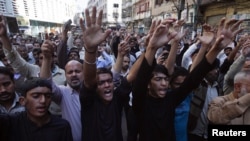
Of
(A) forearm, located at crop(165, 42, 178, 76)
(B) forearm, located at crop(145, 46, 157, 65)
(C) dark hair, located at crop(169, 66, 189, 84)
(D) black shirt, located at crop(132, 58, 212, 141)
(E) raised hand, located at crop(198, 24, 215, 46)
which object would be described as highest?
(E) raised hand, located at crop(198, 24, 215, 46)

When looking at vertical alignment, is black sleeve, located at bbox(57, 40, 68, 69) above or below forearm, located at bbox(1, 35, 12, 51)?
below

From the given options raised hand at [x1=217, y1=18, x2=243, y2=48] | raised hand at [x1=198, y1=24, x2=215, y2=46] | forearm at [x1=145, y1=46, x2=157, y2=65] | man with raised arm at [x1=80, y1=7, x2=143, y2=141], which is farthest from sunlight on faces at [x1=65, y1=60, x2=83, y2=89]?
raised hand at [x1=217, y1=18, x2=243, y2=48]

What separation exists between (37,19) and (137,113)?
104ft

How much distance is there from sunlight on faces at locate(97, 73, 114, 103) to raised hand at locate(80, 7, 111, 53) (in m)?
0.33

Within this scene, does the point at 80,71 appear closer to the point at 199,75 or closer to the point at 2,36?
the point at 2,36

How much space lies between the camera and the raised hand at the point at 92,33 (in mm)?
2248

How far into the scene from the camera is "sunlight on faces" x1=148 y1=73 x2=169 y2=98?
2.57 meters

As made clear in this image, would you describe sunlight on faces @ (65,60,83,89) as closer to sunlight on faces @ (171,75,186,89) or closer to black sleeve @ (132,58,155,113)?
black sleeve @ (132,58,155,113)

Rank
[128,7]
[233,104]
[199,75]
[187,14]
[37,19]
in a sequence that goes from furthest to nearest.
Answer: [128,7]
[37,19]
[187,14]
[199,75]
[233,104]

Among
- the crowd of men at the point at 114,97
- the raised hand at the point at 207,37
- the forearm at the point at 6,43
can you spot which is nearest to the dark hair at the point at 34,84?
the crowd of men at the point at 114,97

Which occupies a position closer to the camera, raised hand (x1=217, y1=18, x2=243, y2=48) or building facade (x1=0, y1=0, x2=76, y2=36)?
raised hand (x1=217, y1=18, x2=243, y2=48)

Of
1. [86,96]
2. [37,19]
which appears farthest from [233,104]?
[37,19]

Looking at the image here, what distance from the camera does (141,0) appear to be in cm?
4072

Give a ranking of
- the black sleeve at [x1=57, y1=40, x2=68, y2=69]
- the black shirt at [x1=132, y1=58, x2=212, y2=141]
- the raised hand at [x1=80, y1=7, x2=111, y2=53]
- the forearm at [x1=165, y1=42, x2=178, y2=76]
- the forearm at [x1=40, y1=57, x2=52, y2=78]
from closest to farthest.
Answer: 1. the raised hand at [x1=80, y1=7, x2=111, y2=53]
2. the black shirt at [x1=132, y1=58, x2=212, y2=141]
3. the forearm at [x1=40, y1=57, x2=52, y2=78]
4. the forearm at [x1=165, y1=42, x2=178, y2=76]
5. the black sleeve at [x1=57, y1=40, x2=68, y2=69]
